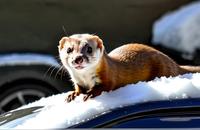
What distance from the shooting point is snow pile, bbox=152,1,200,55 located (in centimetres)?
912

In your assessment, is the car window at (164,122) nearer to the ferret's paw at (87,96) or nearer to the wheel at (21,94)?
the ferret's paw at (87,96)

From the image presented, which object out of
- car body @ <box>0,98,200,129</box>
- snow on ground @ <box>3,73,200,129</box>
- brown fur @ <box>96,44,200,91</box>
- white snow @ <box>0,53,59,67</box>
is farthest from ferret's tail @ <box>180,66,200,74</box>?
white snow @ <box>0,53,59,67</box>

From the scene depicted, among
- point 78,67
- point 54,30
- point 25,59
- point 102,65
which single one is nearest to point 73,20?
point 54,30

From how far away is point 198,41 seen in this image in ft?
30.0

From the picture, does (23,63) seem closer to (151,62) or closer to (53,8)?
(53,8)

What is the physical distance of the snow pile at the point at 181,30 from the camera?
9.12 m

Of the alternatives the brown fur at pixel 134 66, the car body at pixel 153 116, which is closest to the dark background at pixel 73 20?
the brown fur at pixel 134 66

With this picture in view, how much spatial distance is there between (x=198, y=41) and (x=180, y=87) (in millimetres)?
5080

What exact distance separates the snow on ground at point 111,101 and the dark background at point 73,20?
573 centimetres

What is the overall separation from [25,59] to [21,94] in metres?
0.45

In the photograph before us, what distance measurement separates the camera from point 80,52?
431 cm

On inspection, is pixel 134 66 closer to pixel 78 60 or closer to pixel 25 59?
pixel 78 60

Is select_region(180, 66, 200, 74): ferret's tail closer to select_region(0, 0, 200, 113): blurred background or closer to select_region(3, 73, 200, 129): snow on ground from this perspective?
select_region(3, 73, 200, 129): snow on ground

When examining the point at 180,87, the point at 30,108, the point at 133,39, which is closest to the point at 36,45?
the point at 133,39
